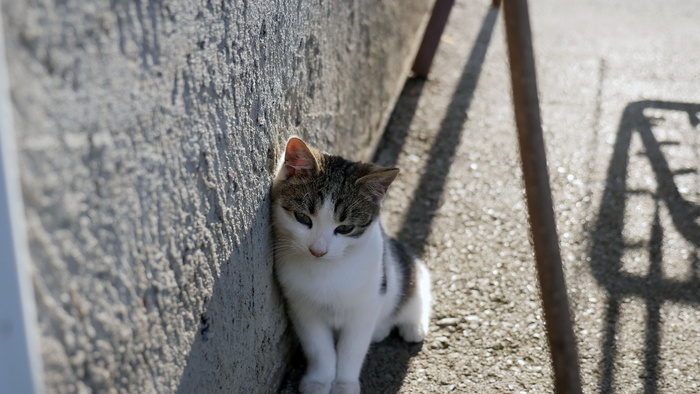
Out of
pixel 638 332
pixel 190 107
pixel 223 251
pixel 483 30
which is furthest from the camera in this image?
pixel 483 30

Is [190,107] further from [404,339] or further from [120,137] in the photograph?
[404,339]

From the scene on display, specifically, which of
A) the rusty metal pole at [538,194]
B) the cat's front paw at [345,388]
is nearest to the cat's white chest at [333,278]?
the cat's front paw at [345,388]

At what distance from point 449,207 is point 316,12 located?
1.35m

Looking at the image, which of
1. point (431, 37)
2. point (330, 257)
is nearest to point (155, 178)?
point (330, 257)

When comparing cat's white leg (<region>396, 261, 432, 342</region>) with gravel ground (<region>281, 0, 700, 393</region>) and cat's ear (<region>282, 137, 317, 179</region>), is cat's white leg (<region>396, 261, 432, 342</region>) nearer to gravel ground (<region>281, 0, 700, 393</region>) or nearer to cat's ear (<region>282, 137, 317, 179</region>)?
gravel ground (<region>281, 0, 700, 393</region>)

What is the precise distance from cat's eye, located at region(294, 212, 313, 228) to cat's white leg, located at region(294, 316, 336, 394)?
37 centimetres

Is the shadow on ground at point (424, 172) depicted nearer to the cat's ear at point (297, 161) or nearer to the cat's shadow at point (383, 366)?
the cat's shadow at point (383, 366)

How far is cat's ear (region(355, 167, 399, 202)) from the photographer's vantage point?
7.35ft

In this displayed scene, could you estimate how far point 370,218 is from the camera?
7.59ft

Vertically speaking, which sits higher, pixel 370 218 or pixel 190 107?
pixel 190 107

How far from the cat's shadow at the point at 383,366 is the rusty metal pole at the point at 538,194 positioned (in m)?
0.90

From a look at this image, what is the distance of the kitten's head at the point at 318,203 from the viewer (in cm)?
219

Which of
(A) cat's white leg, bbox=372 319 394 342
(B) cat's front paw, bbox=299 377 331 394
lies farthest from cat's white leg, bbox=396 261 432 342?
(B) cat's front paw, bbox=299 377 331 394

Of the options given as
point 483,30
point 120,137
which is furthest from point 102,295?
point 483,30
